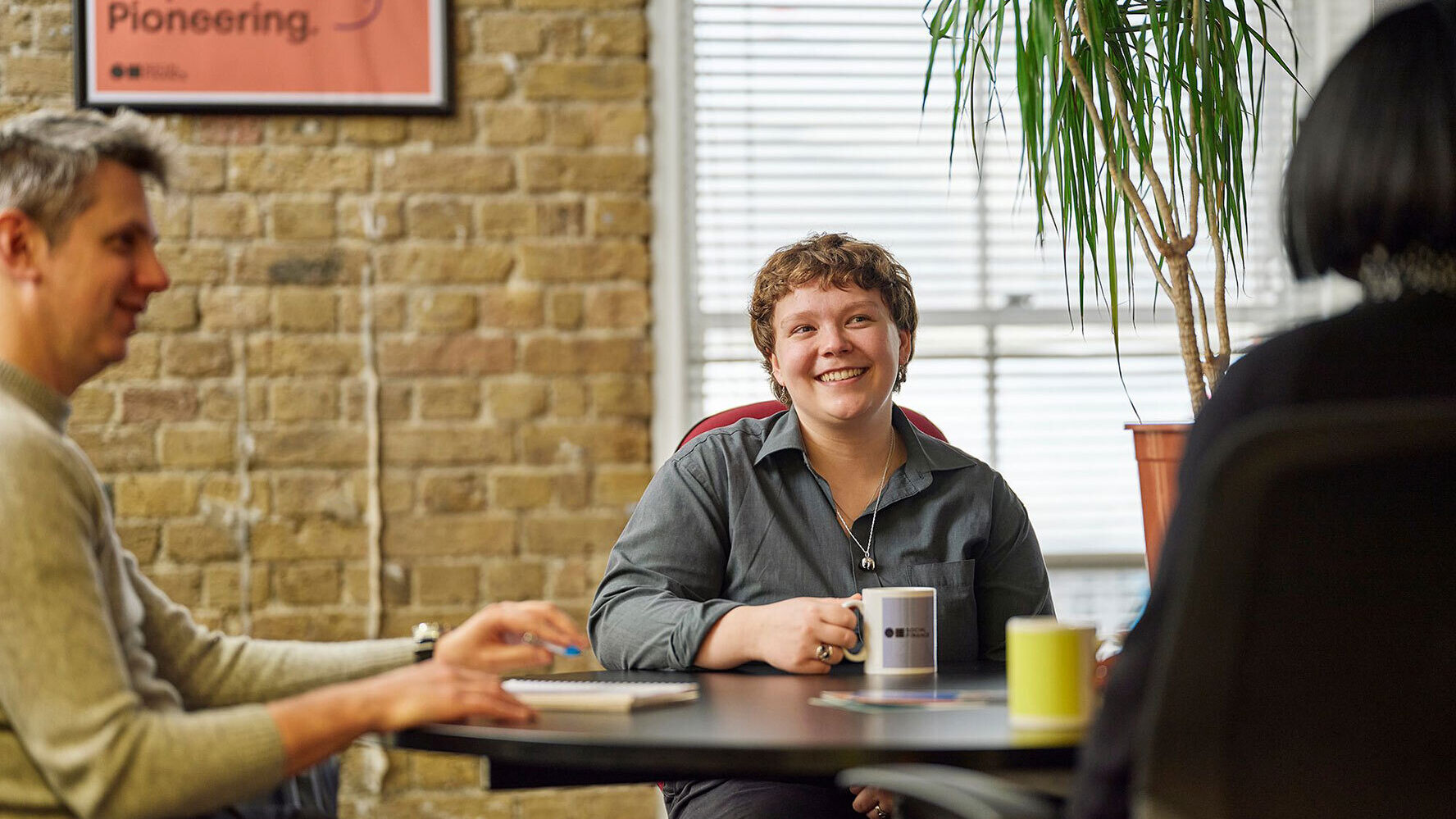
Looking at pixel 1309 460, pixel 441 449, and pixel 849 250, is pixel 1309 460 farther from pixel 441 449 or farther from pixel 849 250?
pixel 441 449

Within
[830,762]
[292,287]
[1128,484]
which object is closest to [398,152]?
[292,287]

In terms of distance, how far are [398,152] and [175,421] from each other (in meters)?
0.78

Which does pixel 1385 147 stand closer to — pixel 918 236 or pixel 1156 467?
pixel 1156 467

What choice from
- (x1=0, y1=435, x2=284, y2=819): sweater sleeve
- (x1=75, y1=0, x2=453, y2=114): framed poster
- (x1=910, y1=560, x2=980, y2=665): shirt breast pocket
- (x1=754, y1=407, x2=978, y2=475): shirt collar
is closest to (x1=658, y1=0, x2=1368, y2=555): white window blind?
(x1=75, y1=0, x2=453, y2=114): framed poster

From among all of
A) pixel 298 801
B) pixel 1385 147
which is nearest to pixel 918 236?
pixel 298 801

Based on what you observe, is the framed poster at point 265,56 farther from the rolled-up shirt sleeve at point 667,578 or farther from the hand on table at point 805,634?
the hand on table at point 805,634

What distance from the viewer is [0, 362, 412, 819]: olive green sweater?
1.09 metres

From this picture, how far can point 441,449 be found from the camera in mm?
2945

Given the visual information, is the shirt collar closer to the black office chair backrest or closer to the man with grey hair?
the man with grey hair

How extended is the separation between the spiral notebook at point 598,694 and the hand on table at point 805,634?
0.46ft

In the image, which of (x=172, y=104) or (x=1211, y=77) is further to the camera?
(x=172, y=104)

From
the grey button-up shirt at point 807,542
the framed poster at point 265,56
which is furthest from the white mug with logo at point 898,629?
the framed poster at point 265,56

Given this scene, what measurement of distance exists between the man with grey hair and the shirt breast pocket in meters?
0.65

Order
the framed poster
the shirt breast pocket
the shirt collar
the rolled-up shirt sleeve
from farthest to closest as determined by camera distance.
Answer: the framed poster, the shirt collar, the shirt breast pocket, the rolled-up shirt sleeve
